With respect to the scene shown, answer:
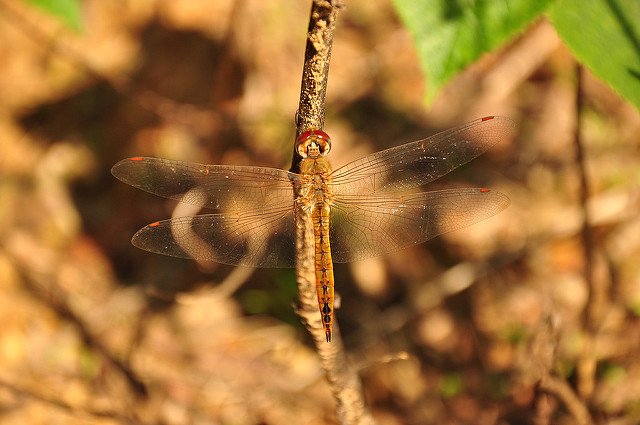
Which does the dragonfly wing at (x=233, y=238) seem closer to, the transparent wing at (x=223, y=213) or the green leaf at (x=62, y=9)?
the transparent wing at (x=223, y=213)

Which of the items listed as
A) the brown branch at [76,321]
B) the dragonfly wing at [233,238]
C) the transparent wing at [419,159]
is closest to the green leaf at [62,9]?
the dragonfly wing at [233,238]

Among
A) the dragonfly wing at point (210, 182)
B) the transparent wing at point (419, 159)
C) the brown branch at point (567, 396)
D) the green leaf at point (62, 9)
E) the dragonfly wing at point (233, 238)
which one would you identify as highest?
the green leaf at point (62, 9)

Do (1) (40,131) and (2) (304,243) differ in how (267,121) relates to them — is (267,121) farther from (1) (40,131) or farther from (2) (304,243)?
(2) (304,243)

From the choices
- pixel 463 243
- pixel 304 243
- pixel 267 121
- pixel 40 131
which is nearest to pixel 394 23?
pixel 267 121

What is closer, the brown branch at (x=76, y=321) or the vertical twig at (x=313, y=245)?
the vertical twig at (x=313, y=245)

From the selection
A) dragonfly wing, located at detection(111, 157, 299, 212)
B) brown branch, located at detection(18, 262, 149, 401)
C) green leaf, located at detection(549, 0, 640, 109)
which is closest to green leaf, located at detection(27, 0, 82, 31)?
dragonfly wing, located at detection(111, 157, 299, 212)

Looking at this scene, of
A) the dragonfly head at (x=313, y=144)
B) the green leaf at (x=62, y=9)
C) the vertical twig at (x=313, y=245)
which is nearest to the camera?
the vertical twig at (x=313, y=245)
